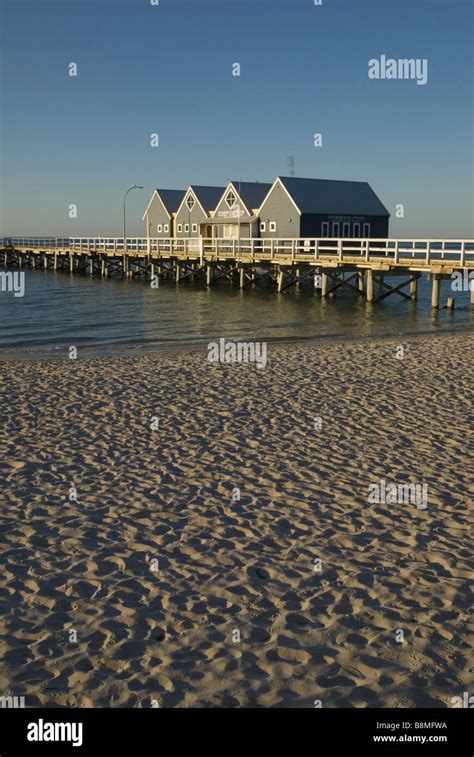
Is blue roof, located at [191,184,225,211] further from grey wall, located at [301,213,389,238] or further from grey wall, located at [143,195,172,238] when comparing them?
grey wall, located at [301,213,389,238]

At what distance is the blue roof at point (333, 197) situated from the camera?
42125 mm

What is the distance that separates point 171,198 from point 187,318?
3556 centimetres

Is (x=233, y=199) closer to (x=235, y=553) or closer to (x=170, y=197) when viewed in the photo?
(x=170, y=197)

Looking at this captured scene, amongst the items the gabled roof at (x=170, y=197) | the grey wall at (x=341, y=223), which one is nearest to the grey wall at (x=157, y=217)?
the gabled roof at (x=170, y=197)

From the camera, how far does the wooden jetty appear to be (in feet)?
91.5

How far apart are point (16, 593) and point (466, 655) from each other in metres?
3.47

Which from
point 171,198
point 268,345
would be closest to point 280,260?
point 268,345

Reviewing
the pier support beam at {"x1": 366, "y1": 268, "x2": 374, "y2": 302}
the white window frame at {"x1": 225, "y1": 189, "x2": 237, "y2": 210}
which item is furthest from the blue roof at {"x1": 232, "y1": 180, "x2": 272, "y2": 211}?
the pier support beam at {"x1": 366, "y1": 268, "x2": 374, "y2": 302}

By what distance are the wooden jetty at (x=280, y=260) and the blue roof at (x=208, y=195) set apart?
15.6 ft

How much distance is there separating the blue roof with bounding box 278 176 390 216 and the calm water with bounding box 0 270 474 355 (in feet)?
20.5

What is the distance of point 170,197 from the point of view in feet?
195

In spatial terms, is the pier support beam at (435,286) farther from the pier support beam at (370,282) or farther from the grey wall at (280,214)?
the grey wall at (280,214)
